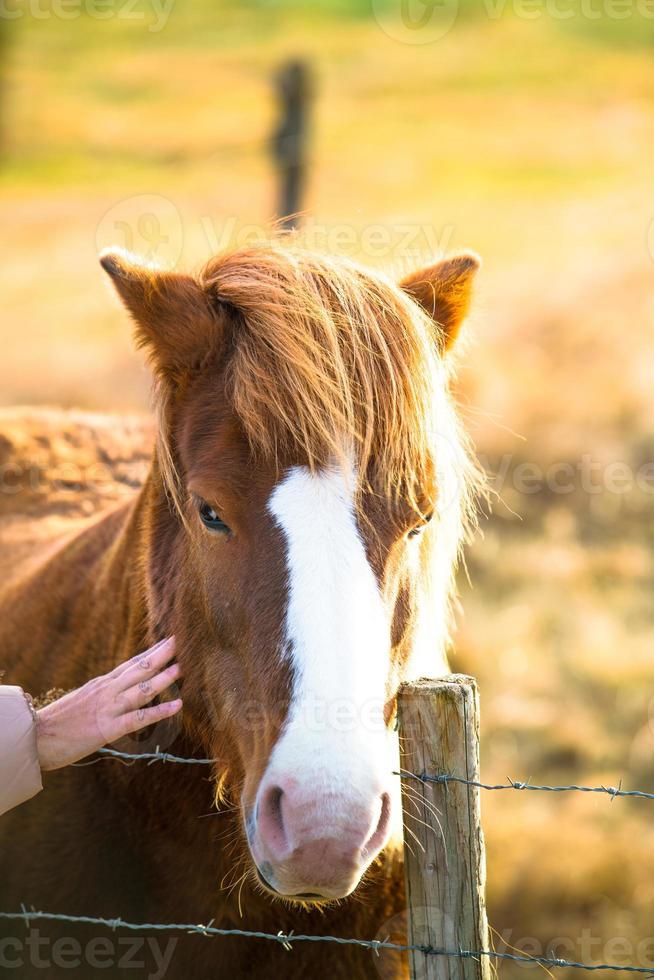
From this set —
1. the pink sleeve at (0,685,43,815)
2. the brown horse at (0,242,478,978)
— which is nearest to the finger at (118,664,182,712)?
the brown horse at (0,242,478,978)

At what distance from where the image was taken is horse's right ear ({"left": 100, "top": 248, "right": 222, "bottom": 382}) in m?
2.72

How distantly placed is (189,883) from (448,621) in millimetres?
1186

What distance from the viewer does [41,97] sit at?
119 ft

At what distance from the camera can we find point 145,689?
2.43 m

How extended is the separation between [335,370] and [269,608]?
2.24 feet

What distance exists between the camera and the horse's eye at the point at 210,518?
245 cm

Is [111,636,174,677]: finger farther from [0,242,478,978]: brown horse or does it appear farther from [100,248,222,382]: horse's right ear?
[100,248,222,382]: horse's right ear

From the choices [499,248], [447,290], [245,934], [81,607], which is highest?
[499,248]

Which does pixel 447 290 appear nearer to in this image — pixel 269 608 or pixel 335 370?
pixel 335 370

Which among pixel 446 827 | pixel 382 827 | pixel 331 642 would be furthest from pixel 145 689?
pixel 446 827

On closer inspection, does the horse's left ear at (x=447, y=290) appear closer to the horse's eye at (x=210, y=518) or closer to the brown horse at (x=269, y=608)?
the brown horse at (x=269, y=608)

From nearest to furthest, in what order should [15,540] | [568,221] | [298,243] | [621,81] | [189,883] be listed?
[189,883] < [298,243] < [15,540] < [568,221] < [621,81]

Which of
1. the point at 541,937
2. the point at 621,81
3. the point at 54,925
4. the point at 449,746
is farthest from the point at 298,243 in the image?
the point at 621,81

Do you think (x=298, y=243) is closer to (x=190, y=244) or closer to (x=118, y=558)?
(x=118, y=558)
